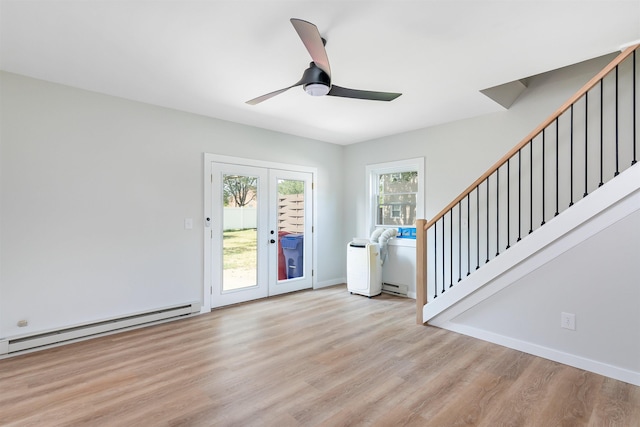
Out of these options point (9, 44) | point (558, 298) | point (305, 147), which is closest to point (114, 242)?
point (9, 44)

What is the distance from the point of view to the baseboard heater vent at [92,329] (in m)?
2.81

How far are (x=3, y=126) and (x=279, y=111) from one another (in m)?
2.57

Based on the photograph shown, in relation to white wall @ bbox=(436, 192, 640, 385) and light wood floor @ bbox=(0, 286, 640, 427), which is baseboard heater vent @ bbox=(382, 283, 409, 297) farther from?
white wall @ bbox=(436, 192, 640, 385)

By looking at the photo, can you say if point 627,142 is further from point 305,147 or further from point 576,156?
point 305,147

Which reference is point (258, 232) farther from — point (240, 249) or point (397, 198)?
point (397, 198)

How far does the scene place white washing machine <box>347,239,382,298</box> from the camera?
15.5ft

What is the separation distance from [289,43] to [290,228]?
3073 mm

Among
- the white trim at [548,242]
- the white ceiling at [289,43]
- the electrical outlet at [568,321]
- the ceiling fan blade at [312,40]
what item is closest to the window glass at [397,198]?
the white ceiling at [289,43]

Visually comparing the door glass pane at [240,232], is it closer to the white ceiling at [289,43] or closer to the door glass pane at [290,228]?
the door glass pane at [290,228]

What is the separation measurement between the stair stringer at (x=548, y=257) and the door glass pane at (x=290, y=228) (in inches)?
90.4

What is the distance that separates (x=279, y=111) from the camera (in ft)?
12.5

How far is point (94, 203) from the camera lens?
126 inches

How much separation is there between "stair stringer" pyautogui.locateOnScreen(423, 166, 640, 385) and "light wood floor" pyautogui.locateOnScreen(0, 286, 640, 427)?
0.38ft

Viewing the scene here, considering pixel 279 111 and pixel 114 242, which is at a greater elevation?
pixel 279 111
